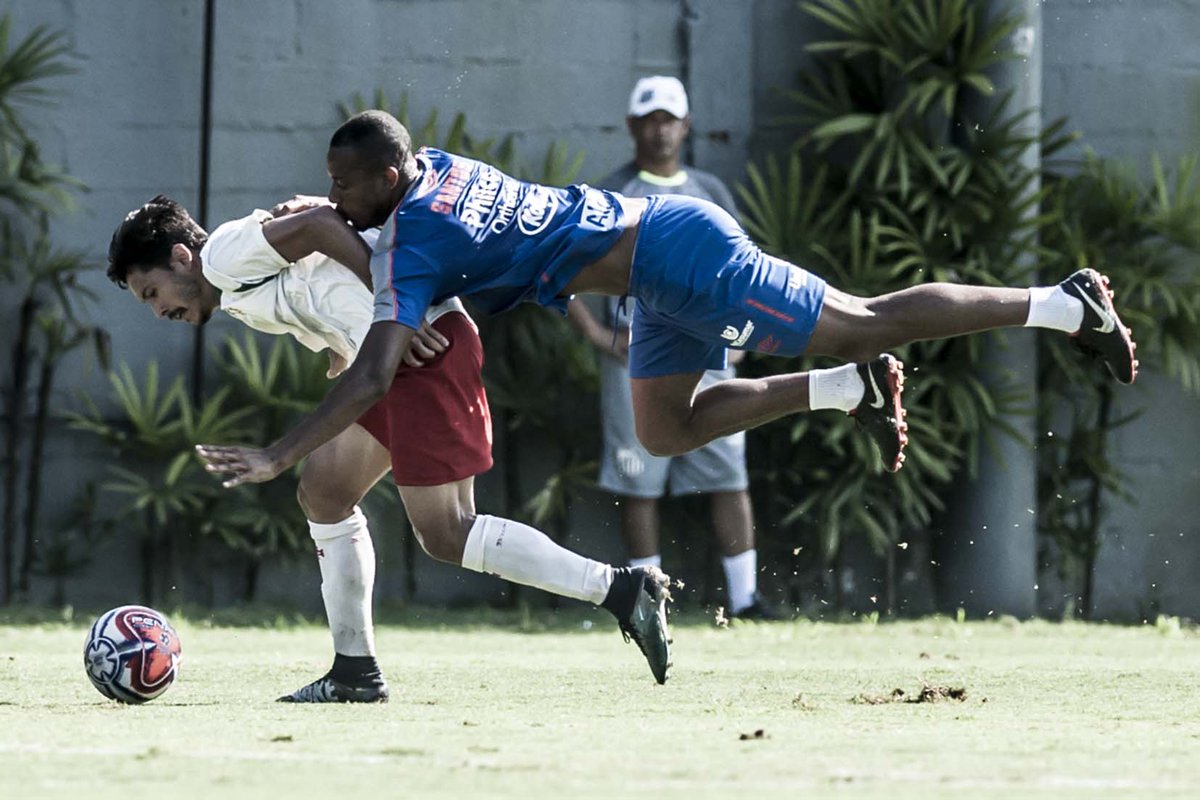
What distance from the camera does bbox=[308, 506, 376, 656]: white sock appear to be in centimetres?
563

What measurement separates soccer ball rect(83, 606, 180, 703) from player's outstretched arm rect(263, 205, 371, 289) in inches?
43.4

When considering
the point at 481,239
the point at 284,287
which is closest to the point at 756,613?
the point at 284,287

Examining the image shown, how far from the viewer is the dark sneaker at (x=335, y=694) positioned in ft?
18.1

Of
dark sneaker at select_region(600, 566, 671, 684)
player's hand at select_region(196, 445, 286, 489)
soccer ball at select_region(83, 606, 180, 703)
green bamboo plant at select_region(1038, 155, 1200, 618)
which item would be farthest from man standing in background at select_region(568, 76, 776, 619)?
player's hand at select_region(196, 445, 286, 489)

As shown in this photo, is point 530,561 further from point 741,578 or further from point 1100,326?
point 741,578

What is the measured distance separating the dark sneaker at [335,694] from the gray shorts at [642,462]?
3604mm

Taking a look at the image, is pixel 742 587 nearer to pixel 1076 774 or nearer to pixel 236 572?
pixel 236 572

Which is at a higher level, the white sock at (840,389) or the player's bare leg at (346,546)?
the white sock at (840,389)

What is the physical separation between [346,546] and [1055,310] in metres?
2.13

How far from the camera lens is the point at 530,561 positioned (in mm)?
5656

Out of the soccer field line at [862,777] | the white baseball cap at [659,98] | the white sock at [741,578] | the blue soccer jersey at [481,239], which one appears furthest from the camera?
the white baseball cap at [659,98]

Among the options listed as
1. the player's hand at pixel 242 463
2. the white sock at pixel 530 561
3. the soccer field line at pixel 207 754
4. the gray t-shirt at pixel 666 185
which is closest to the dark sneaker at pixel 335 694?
the white sock at pixel 530 561

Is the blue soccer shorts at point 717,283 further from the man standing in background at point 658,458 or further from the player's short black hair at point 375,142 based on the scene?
the man standing in background at point 658,458

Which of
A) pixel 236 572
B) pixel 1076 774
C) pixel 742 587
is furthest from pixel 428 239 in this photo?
pixel 236 572
